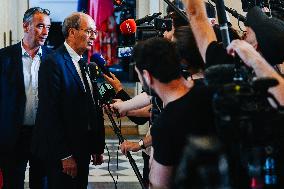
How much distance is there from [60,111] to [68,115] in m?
0.06

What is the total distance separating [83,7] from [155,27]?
5477mm

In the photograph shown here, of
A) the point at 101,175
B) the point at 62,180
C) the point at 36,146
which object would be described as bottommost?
the point at 101,175

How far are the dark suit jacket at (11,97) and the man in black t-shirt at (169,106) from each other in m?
1.59

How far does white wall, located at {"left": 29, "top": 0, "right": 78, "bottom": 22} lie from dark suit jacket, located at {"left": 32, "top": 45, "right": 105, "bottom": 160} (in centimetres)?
669

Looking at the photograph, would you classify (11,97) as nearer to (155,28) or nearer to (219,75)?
(155,28)

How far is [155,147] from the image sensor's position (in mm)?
1968

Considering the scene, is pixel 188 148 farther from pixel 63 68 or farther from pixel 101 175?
pixel 101 175

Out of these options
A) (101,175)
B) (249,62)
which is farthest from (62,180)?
(101,175)

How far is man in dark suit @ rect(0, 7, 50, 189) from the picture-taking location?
350cm

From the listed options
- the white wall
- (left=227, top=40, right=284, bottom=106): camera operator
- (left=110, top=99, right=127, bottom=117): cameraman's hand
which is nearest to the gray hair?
(left=110, top=99, right=127, bottom=117): cameraman's hand

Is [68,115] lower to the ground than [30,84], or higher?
lower

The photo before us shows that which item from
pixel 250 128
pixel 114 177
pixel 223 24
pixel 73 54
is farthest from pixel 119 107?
pixel 114 177

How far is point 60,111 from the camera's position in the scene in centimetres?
321

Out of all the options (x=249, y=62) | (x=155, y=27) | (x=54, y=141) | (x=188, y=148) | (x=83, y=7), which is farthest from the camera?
(x=83, y=7)
